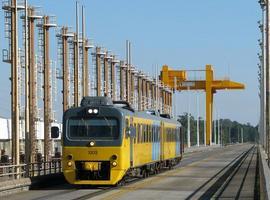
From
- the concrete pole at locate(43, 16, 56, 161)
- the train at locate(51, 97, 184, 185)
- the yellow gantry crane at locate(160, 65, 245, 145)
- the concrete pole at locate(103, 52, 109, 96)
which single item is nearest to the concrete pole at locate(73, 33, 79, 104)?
the concrete pole at locate(43, 16, 56, 161)

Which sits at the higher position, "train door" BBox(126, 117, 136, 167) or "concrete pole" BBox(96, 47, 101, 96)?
"concrete pole" BBox(96, 47, 101, 96)

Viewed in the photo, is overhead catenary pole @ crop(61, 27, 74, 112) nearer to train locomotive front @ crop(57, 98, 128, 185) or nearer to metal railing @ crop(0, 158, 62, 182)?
metal railing @ crop(0, 158, 62, 182)

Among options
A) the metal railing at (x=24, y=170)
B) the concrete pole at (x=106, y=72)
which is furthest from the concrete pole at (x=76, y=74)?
the concrete pole at (x=106, y=72)

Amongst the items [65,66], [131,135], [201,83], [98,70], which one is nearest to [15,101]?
[131,135]

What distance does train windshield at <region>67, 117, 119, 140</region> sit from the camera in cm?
3172

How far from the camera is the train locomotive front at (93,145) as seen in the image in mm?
31219

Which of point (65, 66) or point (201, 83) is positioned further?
point (201, 83)

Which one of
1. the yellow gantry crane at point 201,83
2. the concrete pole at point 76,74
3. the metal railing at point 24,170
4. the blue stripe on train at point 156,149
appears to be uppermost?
the yellow gantry crane at point 201,83

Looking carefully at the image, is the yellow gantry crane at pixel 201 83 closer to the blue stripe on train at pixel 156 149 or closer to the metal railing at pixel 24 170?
the blue stripe on train at pixel 156 149

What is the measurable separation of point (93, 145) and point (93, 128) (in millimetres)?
759

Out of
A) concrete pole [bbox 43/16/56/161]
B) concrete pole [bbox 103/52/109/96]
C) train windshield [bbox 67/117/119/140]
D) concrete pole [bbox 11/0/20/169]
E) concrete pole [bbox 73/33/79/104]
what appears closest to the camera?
train windshield [bbox 67/117/119/140]

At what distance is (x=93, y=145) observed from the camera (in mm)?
31422

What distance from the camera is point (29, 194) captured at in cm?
2875

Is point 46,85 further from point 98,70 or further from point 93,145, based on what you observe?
point 98,70
